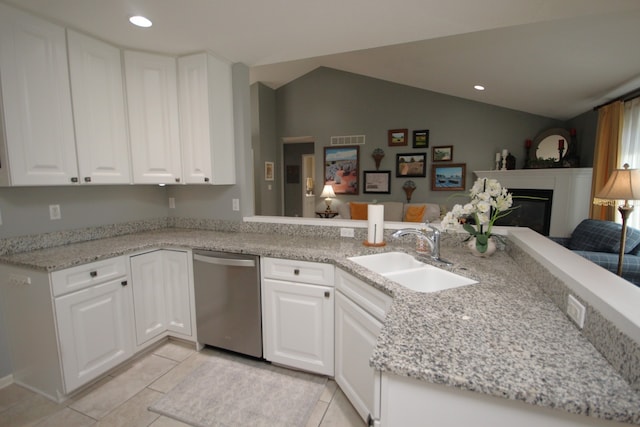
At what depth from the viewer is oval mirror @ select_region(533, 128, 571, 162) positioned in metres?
4.71

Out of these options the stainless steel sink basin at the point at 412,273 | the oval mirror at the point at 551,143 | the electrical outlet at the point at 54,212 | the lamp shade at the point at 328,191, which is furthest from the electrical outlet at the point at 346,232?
the oval mirror at the point at 551,143

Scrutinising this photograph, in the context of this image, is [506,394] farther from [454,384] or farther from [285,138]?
[285,138]

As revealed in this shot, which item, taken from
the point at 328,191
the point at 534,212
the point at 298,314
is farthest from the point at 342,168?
the point at 298,314

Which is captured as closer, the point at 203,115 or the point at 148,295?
the point at 148,295

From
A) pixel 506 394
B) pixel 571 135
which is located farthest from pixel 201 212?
pixel 571 135

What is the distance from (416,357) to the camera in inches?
30.1

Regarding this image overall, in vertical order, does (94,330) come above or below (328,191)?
below

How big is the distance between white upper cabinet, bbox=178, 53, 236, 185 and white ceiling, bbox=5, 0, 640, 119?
127mm

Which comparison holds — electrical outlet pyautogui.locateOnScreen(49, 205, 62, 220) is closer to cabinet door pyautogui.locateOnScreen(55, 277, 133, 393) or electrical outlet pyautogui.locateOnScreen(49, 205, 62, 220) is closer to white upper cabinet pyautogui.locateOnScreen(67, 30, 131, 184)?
white upper cabinet pyautogui.locateOnScreen(67, 30, 131, 184)

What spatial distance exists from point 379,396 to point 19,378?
8.02 feet

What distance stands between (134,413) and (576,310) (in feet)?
7.20

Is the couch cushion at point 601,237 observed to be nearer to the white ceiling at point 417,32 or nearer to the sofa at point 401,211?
the white ceiling at point 417,32

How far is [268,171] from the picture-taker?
652 cm

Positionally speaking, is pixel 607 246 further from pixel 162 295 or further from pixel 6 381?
pixel 6 381
